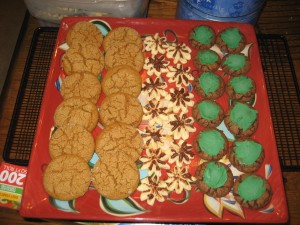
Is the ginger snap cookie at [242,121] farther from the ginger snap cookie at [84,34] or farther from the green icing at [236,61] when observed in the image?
the ginger snap cookie at [84,34]

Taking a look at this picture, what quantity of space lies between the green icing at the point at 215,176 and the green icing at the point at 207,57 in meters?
0.68

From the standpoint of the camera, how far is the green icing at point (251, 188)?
4.73ft

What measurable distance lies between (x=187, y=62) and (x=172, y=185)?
2.71 ft

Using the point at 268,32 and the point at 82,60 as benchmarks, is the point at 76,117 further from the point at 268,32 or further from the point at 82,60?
the point at 268,32

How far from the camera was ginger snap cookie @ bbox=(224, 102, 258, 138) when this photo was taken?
1.62m

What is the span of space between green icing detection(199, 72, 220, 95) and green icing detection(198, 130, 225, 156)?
28 cm

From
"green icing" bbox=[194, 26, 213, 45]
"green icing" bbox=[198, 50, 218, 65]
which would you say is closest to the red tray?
"green icing" bbox=[198, 50, 218, 65]

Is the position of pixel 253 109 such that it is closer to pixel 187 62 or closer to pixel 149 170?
pixel 187 62

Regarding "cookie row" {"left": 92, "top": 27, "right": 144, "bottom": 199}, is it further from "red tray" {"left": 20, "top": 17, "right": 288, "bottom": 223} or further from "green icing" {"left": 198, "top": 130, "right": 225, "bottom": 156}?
"green icing" {"left": 198, "top": 130, "right": 225, "bottom": 156}

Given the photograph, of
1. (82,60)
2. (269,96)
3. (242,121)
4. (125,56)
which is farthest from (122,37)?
(269,96)

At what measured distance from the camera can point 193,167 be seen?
1592 mm

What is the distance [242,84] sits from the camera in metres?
1.72

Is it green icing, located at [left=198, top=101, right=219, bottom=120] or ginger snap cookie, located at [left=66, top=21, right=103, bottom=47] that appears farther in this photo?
ginger snap cookie, located at [left=66, top=21, right=103, bottom=47]

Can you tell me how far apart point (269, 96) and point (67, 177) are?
1350 mm
